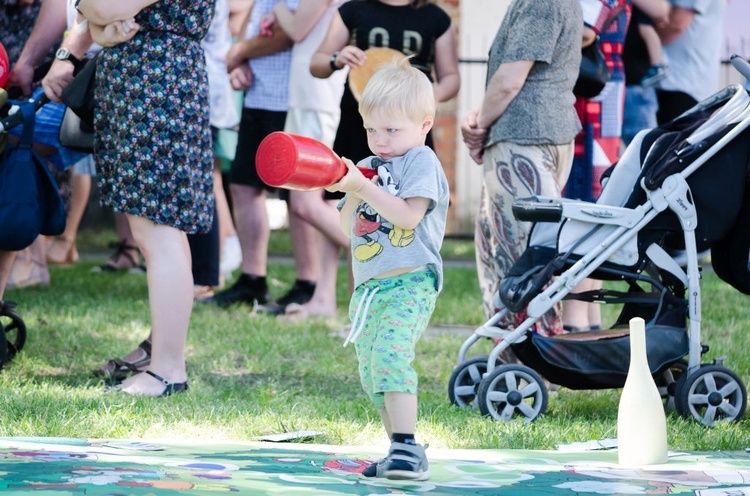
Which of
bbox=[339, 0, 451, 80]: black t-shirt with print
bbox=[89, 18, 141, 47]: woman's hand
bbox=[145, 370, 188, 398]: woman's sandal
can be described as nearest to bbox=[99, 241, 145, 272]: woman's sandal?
bbox=[339, 0, 451, 80]: black t-shirt with print

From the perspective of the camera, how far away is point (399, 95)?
3.33 metres

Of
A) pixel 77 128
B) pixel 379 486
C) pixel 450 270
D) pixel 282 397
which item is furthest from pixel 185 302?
pixel 450 270

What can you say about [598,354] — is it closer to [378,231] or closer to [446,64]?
[378,231]

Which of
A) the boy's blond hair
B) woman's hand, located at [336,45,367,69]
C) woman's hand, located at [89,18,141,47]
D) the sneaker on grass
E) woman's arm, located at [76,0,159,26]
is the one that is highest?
woman's hand, located at [336,45,367,69]

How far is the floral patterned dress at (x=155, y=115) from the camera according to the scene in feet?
14.5

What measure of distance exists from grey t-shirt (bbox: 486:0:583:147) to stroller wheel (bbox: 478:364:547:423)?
Answer: 3.14ft

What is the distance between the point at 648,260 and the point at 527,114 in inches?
30.3

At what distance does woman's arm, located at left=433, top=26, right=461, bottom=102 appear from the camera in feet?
18.8

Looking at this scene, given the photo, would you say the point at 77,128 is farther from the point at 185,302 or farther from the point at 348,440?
the point at 348,440

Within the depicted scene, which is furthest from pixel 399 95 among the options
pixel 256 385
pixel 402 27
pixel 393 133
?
pixel 402 27

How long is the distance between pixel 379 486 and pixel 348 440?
79 cm

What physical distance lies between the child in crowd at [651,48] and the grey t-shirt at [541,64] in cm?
167

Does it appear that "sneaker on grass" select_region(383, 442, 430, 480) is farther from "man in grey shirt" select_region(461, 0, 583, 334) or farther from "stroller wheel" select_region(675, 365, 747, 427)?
"man in grey shirt" select_region(461, 0, 583, 334)

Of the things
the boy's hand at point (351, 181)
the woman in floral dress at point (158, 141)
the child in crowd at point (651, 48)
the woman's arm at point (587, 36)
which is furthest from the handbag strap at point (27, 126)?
the child in crowd at point (651, 48)
